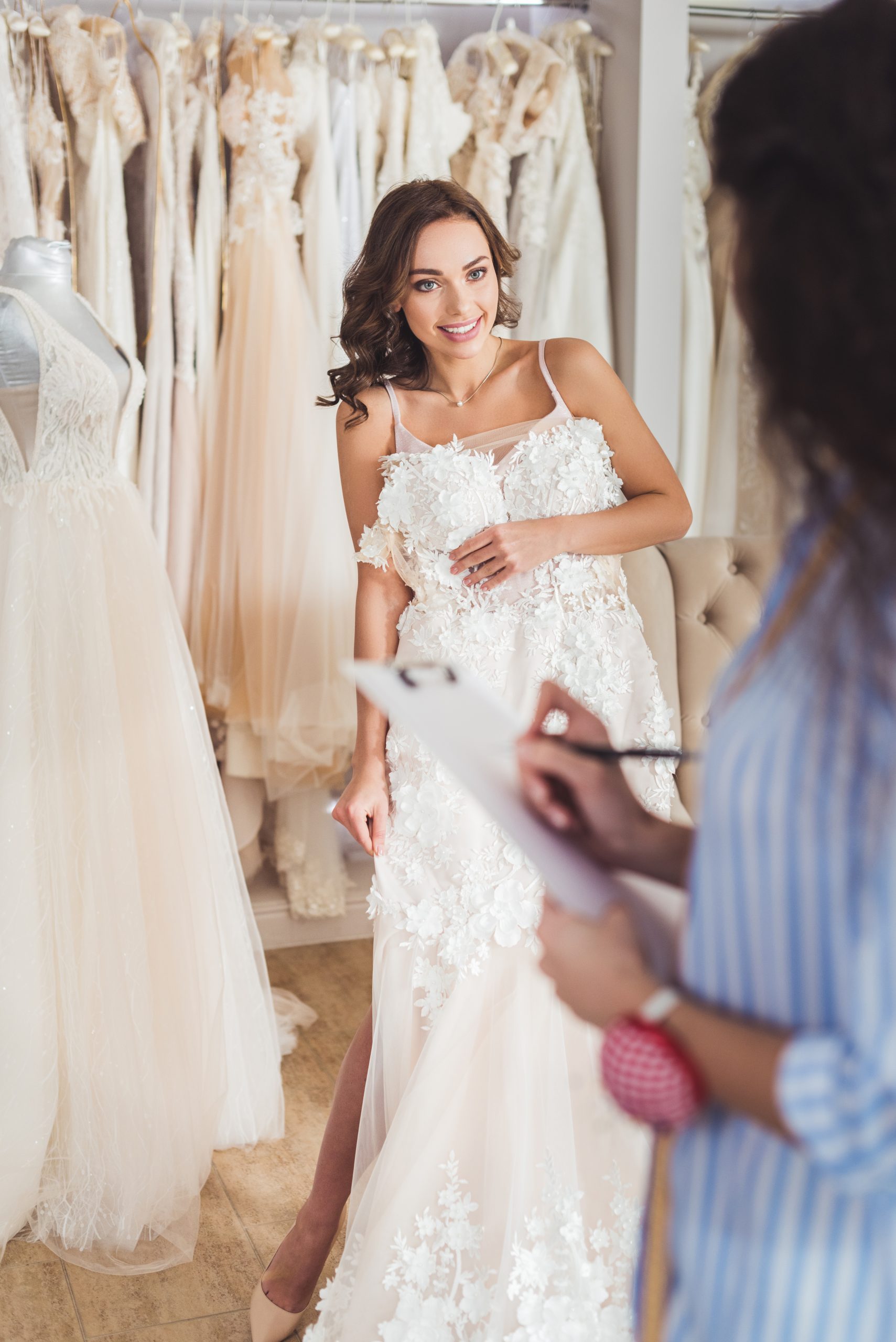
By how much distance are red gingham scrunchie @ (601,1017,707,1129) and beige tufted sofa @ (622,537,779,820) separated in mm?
1841

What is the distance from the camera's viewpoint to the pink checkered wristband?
0.67 m

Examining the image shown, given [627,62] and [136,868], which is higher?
[627,62]

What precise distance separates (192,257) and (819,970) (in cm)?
279

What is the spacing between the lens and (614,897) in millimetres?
748

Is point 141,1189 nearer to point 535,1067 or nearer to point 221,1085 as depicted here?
point 221,1085

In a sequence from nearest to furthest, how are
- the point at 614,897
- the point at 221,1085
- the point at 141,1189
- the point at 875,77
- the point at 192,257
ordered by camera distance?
the point at 875,77
the point at 614,897
the point at 141,1189
the point at 221,1085
the point at 192,257

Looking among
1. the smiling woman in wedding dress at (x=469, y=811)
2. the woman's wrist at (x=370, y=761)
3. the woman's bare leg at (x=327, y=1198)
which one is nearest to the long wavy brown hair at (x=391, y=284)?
the smiling woman in wedding dress at (x=469, y=811)

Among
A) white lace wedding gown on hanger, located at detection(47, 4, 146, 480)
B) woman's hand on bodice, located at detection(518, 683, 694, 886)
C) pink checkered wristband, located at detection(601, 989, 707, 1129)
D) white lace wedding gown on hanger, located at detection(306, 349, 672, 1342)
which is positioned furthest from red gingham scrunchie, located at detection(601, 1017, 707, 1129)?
white lace wedding gown on hanger, located at detection(47, 4, 146, 480)

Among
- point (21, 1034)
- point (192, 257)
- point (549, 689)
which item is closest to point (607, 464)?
point (549, 689)

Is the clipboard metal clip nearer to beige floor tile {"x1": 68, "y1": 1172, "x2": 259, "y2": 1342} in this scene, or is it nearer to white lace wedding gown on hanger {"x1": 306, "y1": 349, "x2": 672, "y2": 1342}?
white lace wedding gown on hanger {"x1": 306, "y1": 349, "x2": 672, "y2": 1342}

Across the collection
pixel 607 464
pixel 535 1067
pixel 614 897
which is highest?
pixel 607 464

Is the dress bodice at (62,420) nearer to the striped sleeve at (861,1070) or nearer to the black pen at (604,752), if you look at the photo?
the black pen at (604,752)

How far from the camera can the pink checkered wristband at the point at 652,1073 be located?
0.67 meters

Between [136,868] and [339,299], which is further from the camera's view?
[339,299]
